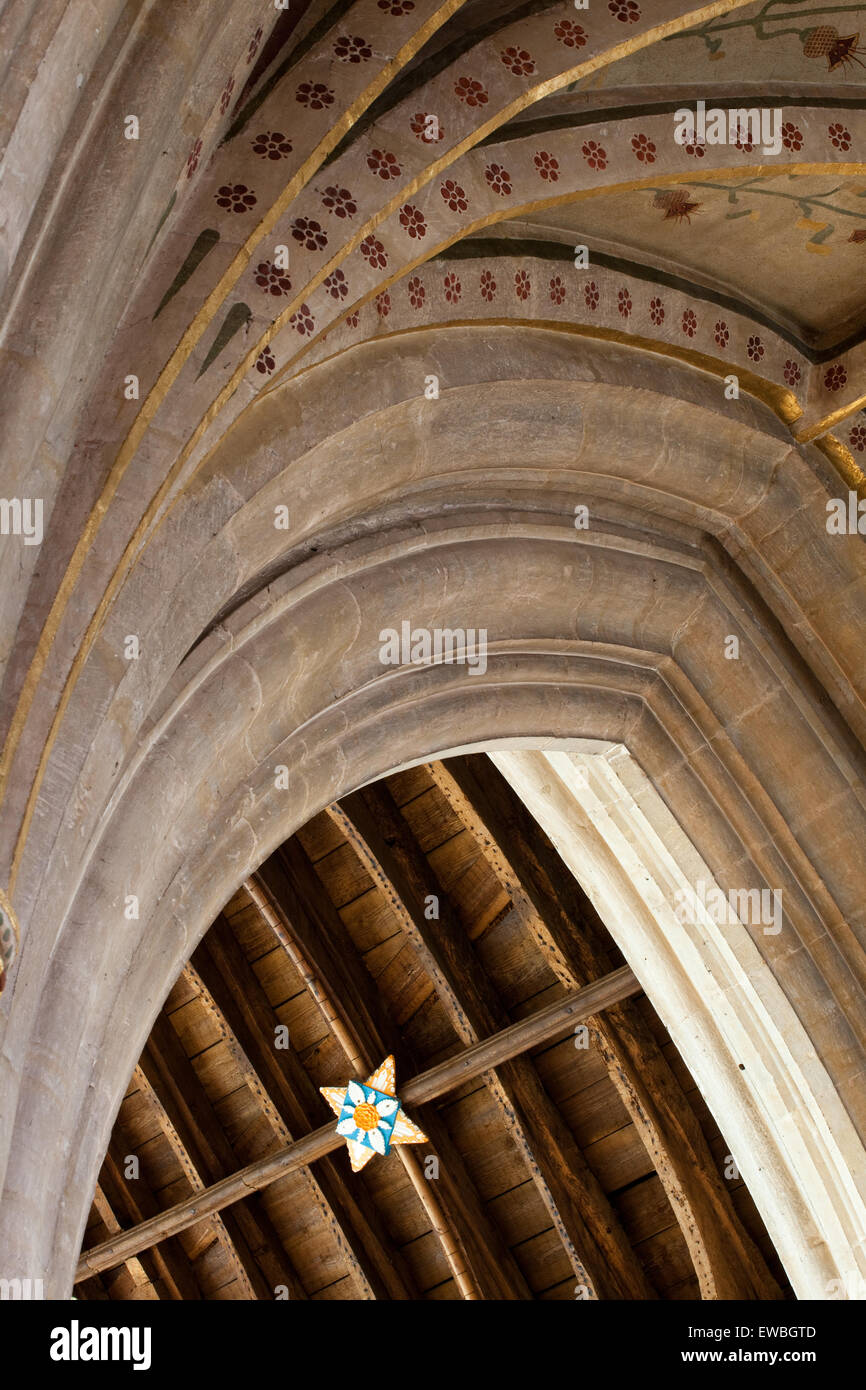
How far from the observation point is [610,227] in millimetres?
4766

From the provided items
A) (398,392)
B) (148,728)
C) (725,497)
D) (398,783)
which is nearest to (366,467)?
(398,392)

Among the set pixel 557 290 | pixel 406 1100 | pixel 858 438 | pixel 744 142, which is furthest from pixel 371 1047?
pixel 744 142

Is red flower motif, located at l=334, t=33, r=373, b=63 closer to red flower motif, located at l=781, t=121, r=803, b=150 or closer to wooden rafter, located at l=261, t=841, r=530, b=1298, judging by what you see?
red flower motif, located at l=781, t=121, r=803, b=150

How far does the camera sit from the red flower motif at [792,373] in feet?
17.1

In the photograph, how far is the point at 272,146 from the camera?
322 cm

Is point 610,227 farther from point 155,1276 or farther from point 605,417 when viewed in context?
point 155,1276

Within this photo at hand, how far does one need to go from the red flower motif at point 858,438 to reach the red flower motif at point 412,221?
215 centimetres

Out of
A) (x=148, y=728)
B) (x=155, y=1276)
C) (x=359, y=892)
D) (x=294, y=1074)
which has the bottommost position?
(x=148, y=728)

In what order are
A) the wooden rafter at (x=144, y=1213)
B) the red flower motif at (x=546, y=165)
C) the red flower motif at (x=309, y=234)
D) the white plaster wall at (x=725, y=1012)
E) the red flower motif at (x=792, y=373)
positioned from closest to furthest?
the red flower motif at (x=309, y=234) → the red flower motif at (x=546, y=165) → the red flower motif at (x=792, y=373) → the white plaster wall at (x=725, y=1012) → the wooden rafter at (x=144, y=1213)

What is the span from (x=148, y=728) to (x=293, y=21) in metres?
1.53

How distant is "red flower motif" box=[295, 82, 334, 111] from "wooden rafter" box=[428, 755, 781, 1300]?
4.80m

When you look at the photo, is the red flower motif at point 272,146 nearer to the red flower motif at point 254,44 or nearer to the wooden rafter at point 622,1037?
the red flower motif at point 254,44

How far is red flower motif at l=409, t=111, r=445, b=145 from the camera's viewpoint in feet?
11.5

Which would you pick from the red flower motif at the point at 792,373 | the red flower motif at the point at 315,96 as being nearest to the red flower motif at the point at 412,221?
the red flower motif at the point at 315,96
